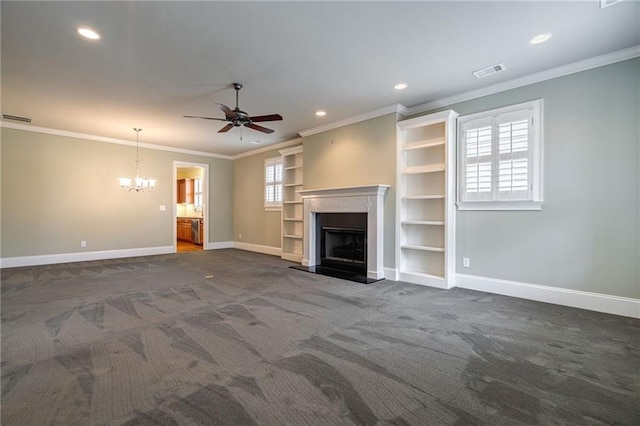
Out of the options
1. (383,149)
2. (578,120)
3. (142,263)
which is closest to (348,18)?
(383,149)

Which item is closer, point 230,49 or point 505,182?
point 230,49

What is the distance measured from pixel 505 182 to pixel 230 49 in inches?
155

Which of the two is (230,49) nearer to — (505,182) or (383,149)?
(383,149)

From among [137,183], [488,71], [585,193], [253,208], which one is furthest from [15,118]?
[585,193]

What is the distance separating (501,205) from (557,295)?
1.31 m

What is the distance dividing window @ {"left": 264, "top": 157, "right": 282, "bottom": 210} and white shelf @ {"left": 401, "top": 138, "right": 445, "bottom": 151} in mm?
3930

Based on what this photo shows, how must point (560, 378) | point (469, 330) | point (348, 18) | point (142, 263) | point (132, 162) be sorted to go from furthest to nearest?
point (132, 162)
point (142, 263)
point (469, 330)
point (348, 18)
point (560, 378)

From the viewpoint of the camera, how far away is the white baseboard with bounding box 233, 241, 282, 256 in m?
8.05

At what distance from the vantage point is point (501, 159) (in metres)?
4.18

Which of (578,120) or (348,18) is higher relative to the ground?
(348,18)

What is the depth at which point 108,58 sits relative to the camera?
3500 mm

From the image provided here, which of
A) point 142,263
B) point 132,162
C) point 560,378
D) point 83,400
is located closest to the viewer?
point 83,400

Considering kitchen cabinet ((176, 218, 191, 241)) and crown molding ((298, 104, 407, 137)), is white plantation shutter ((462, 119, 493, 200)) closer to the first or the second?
crown molding ((298, 104, 407, 137))

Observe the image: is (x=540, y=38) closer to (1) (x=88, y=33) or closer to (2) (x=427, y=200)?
(2) (x=427, y=200)
